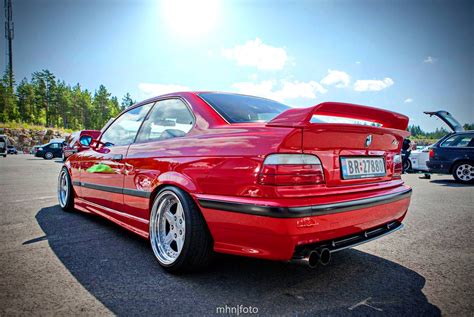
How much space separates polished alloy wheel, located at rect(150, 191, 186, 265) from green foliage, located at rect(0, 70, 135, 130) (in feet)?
238

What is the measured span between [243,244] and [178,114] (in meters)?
1.33

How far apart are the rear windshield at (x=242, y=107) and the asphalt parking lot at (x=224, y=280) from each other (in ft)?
3.87

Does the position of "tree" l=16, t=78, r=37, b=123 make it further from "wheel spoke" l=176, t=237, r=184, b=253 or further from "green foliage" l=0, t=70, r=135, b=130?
"wheel spoke" l=176, t=237, r=184, b=253

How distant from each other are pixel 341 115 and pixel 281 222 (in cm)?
90

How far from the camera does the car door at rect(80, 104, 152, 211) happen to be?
3.07m

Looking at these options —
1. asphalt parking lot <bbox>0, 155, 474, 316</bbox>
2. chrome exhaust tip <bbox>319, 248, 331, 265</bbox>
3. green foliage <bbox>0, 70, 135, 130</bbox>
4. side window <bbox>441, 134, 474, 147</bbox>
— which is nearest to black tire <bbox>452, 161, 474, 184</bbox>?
side window <bbox>441, 134, 474, 147</bbox>

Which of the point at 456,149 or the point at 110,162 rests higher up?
the point at 456,149

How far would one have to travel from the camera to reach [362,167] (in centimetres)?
215

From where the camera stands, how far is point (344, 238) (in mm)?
1944

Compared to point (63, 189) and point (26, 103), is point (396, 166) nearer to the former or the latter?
point (63, 189)

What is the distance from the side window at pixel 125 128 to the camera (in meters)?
3.13

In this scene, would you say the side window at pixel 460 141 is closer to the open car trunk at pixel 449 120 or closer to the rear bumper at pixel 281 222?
the open car trunk at pixel 449 120

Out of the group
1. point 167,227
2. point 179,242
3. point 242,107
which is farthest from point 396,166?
point 167,227

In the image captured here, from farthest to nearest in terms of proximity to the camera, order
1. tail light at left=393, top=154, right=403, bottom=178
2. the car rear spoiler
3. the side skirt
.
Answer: the side skirt → tail light at left=393, top=154, right=403, bottom=178 → the car rear spoiler
